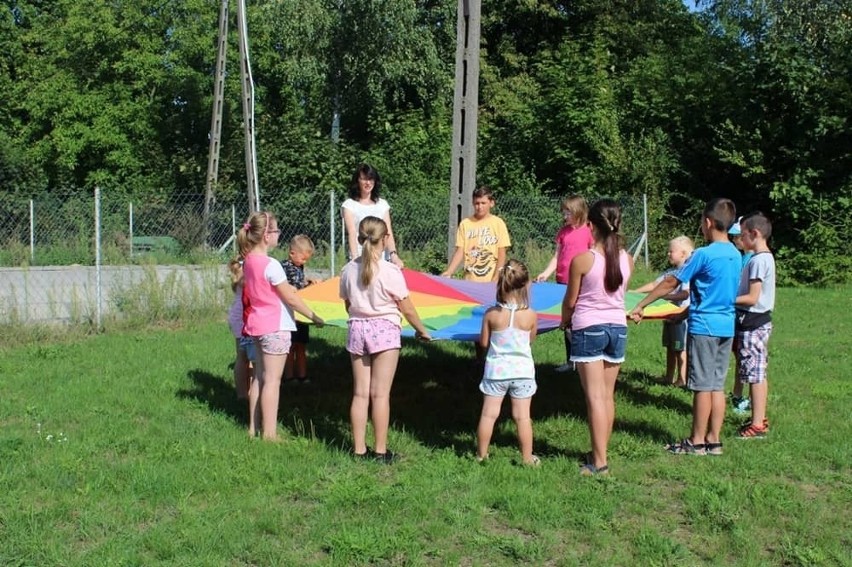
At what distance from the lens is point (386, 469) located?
5.01 m

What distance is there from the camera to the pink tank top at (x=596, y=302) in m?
4.70

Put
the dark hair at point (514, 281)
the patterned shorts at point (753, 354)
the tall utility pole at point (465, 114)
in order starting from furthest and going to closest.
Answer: the tall utility pole at point (465, 114), the patterned shorts at point (753, 354), the dark hair at point (514, 281)

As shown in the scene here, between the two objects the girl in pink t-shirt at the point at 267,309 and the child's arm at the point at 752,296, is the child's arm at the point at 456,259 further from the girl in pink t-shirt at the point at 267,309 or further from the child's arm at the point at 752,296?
the child's arm at the point at 752,296

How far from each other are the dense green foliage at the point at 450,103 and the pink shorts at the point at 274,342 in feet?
35.9

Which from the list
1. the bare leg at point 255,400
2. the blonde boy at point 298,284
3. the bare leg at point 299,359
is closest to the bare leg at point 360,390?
the bare leg at point 255,400

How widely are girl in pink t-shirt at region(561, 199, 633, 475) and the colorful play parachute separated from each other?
0.95 meters

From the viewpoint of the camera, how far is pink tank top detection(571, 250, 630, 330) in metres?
4.70

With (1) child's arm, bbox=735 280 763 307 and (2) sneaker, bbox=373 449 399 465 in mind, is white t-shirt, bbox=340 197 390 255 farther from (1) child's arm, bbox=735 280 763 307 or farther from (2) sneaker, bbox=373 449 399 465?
(1) child's arm, bbox=735 280 763 307

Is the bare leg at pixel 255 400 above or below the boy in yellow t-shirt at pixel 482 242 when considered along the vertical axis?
below

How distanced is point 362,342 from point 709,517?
81.6 inches

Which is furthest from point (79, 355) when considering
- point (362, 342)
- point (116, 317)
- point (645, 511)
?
point (645, 511)

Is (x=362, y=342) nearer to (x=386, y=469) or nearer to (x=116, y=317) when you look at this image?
(x=386, y=469)

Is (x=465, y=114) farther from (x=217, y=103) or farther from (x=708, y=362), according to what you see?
(x=217, y=103)

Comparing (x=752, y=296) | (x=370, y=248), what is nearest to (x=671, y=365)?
(x=752, y=296)
